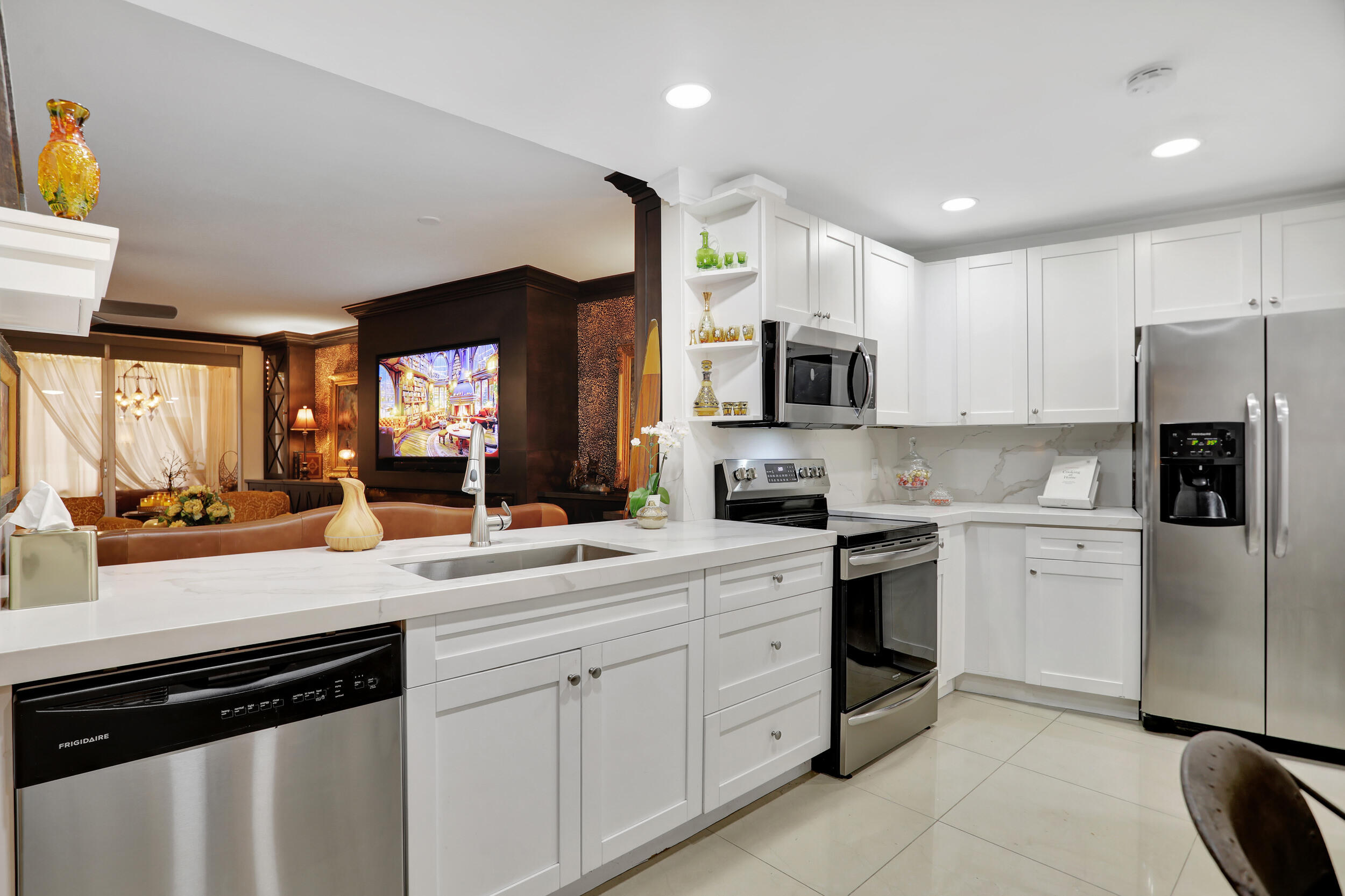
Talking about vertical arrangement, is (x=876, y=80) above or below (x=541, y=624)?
above

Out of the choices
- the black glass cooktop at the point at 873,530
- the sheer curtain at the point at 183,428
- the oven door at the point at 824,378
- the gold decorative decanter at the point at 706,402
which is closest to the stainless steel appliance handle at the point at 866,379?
the oven door at the point at 824,378

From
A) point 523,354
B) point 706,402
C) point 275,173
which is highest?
point 275,173

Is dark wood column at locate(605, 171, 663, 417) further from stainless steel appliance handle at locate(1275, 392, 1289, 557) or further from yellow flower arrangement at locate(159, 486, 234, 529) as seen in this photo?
yellow flower arrangement at locate(159, 486, 234, 529)

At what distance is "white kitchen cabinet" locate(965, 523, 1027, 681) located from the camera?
332 cm

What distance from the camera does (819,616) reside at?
99.5 inches

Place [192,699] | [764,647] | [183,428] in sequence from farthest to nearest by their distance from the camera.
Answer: [183,428] → [764,647] → [192,699]

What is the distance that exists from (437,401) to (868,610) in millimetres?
4563

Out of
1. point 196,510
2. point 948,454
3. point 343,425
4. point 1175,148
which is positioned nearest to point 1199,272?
point 1175,148

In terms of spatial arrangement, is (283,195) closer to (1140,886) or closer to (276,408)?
(1140,886)

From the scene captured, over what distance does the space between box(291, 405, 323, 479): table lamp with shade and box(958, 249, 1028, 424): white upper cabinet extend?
721cm

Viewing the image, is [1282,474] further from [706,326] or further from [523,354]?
[523,354]

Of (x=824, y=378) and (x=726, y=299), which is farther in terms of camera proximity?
(x=824, y=378)

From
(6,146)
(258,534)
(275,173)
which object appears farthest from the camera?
(275,173)

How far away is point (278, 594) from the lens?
1.44 meters
